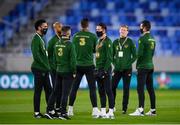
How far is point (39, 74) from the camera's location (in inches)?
717

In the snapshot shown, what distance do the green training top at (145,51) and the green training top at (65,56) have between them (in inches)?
96.2

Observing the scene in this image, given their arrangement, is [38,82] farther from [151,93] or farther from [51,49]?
[151,93]

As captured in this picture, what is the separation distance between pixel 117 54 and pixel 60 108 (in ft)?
9.08

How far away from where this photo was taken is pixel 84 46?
18.2 metres

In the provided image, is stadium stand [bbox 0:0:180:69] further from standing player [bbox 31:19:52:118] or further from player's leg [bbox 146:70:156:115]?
standing player [bbox 31:19:52:118]

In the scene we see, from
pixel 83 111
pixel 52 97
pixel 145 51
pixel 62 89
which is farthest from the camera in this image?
pixel 83 111

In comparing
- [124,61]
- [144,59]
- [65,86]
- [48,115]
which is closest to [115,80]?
[124,61]

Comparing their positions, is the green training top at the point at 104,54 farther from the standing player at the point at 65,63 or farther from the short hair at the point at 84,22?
the standing player at the point at 65,63

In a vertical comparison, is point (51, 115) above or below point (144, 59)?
below

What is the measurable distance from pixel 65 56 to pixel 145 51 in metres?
2.72

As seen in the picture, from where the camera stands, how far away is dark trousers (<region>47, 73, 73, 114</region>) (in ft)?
→ 58.0

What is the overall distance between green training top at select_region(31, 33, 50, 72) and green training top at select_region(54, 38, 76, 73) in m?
0.45

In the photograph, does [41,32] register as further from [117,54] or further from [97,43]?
[117,54]

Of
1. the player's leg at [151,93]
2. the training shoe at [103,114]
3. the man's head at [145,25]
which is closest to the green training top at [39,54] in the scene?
the training shoe at [103,114]
